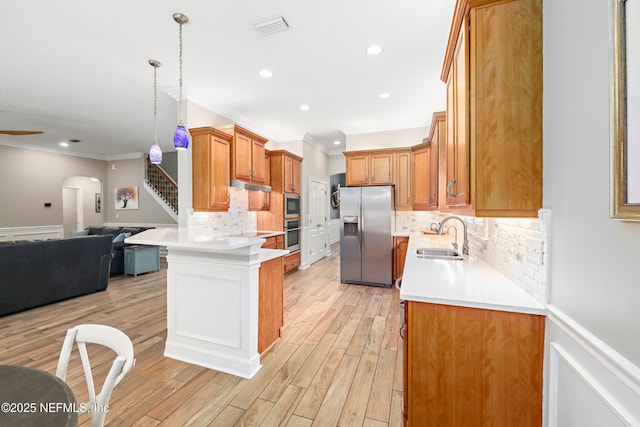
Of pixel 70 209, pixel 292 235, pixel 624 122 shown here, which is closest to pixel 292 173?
pixel 292 235

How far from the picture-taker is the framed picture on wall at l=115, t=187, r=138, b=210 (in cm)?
791

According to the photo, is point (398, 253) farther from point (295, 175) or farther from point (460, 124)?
point (460, 124)

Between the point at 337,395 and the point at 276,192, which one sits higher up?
the point at 276,192

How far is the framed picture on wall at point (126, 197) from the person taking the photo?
7906 mm

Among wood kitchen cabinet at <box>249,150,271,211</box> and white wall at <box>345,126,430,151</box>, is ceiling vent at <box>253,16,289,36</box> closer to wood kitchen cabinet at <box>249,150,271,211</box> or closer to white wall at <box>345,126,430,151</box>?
wood kitchen cabinet at <box>249,150,271,211</box>

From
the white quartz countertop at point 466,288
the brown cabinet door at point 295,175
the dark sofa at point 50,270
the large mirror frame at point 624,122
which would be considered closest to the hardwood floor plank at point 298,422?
the white quartz countertop at point 466,288

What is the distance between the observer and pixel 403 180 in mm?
4590

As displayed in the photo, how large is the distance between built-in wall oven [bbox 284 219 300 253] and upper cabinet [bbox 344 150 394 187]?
141 centimetres

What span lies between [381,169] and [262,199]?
2225mm

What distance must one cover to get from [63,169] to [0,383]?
881cm

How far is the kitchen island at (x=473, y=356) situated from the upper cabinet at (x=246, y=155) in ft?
10.4

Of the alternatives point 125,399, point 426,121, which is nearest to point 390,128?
point 426,121

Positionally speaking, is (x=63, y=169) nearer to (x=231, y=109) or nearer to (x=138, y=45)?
(x=231, y=109)

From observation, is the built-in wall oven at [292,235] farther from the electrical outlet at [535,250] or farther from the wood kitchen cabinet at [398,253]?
the electrical outlet at [535,250]
